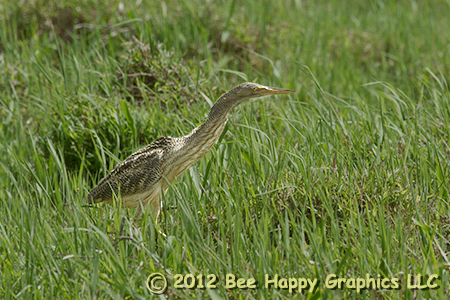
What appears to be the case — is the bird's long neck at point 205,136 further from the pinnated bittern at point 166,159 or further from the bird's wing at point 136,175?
the bird's wing at point 136,175

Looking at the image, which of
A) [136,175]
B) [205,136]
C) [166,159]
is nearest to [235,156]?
[205,136]

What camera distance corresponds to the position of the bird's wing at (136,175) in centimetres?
391

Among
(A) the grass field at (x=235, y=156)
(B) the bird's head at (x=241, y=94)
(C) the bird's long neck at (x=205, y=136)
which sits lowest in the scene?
(A) the grass field at (x=235, y=156)

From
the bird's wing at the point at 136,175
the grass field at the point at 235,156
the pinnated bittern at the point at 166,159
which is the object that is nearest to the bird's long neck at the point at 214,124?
the pinnated bittern at the point at 166,159

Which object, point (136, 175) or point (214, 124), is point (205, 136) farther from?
point (136, 175)

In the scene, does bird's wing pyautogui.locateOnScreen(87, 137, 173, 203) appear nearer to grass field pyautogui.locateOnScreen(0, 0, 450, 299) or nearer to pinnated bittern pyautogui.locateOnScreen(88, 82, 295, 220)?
pinnated bittern pyautogui.locateOnScreen(88, 82, 295, 220)

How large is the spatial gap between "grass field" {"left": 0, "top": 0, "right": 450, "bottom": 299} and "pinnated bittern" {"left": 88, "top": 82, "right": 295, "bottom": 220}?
13cm

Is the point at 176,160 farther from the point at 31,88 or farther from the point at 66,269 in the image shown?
the point at 31,88

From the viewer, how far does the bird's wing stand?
3.91 m

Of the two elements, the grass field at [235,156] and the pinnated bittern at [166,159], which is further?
the pinnated bittern at [166,159]

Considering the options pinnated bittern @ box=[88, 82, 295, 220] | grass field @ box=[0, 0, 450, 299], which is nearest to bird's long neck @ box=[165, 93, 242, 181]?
pinnated bittern @ box=[88, 82, 295, 220]

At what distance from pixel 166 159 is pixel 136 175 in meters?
0.24

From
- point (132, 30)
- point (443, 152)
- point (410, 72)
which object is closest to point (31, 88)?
point (132, 30)

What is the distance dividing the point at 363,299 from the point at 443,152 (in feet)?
6.21
